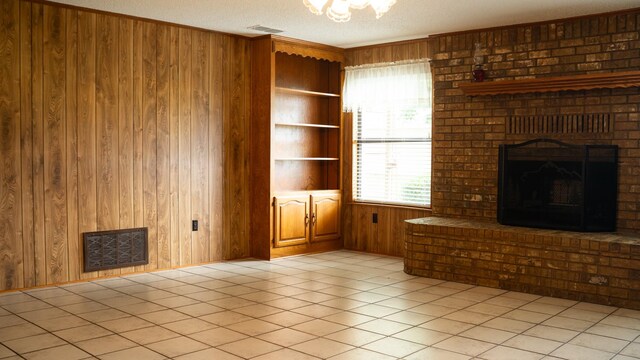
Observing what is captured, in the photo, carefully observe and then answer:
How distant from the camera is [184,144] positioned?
6.17m

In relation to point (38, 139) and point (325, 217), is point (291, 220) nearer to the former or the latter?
point (325, 217)

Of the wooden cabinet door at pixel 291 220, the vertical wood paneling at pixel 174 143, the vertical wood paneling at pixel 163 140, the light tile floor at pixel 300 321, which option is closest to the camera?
the light tile floor at pixel 300 321

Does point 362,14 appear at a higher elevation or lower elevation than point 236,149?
higher

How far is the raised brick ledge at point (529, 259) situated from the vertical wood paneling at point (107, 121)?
289cm

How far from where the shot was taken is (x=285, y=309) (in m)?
4.54

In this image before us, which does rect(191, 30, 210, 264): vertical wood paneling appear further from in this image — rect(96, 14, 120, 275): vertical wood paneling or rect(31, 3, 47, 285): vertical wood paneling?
rect(31, 3, 47, 285): vertical wood paneling

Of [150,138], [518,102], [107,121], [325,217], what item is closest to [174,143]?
[150,138]

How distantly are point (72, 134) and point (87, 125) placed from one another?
161 millimetres

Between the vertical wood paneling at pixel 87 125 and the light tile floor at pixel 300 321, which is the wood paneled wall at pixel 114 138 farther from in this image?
the light tile floor at pixel 300 321

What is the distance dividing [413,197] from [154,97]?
3.06 meters

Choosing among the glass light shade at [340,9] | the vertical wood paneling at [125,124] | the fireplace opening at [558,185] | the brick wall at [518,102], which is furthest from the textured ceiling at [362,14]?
the glass light shade at [340,9]

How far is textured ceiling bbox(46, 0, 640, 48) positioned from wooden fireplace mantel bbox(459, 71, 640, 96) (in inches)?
23.1

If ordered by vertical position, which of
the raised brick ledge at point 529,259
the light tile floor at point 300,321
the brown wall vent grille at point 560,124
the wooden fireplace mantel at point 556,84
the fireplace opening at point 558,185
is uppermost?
the wooden fireplace mantel at point 556,84

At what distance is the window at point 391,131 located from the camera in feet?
21.7
